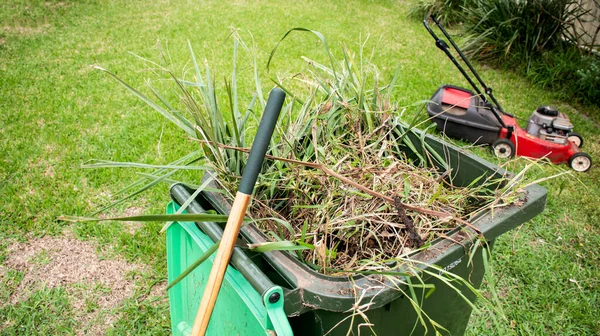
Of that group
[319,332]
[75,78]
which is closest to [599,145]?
[319,332]

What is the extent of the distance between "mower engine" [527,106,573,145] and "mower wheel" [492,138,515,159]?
0.23m

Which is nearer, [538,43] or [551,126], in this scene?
[551,126]

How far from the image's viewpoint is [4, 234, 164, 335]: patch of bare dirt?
2.42m

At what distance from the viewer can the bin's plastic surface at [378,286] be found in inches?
43.9

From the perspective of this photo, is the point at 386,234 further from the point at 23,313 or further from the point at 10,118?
the point at 10,118

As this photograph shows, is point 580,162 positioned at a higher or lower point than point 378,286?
lower

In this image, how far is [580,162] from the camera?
11.8 feet

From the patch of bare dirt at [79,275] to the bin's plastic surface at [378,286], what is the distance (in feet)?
3.55

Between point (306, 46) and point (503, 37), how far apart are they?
93.6 inches

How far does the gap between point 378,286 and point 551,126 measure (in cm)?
309

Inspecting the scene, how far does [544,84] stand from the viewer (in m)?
5.05

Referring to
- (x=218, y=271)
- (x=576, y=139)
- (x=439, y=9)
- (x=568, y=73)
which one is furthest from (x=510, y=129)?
(x=439, y=9)

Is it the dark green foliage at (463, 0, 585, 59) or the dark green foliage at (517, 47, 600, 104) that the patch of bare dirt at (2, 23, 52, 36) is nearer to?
the dark green foliage at (463, 0, 585, 59)

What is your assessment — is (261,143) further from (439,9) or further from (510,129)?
(439,9)
